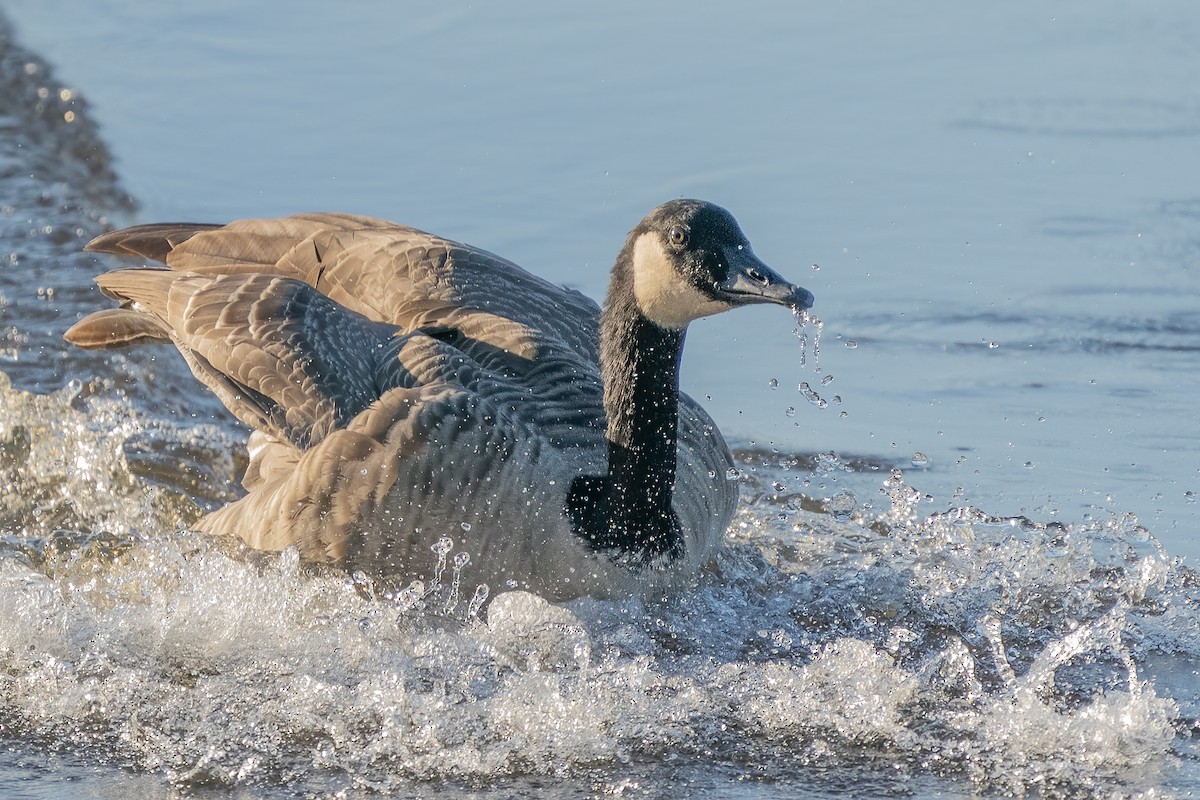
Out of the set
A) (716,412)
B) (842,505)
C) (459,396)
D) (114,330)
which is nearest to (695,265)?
(459,396)

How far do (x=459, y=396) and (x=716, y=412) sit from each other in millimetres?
2556

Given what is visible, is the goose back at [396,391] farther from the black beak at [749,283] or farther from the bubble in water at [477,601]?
the black beak at [749,283]

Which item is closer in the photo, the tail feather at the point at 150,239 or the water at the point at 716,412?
the water at the point at 716,412

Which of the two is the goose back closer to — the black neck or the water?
the black neck

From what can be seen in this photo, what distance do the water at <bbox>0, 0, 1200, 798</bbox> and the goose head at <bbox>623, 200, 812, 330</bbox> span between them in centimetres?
118

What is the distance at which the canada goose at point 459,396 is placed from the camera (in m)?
6.05

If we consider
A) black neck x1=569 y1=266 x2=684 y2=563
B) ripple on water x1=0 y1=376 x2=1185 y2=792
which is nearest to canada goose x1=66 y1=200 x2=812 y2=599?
black neck x1=569 y1=266 x2=684 y2=563

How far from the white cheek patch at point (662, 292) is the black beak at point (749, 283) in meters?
0.10

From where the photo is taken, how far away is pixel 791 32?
12836 mm

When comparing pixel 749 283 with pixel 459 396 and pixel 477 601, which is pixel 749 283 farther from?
pixel 477 601

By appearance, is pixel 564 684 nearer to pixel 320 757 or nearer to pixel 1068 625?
pixel 320 757

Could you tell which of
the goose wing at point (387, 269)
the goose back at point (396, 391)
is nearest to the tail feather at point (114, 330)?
the goose back at point (396, 391)

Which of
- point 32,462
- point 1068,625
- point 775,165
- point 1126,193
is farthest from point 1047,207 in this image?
point 32,462

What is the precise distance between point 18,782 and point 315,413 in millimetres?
1901
